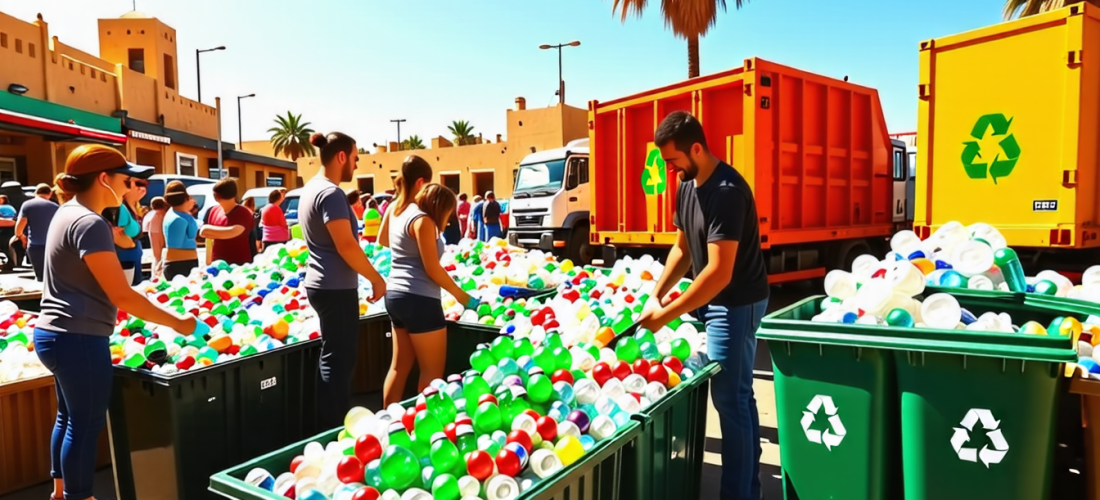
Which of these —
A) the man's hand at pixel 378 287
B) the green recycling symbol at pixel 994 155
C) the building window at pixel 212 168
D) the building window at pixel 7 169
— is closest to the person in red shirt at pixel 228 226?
the man's hand at pixel 378 287

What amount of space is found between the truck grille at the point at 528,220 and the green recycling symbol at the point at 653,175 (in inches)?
155

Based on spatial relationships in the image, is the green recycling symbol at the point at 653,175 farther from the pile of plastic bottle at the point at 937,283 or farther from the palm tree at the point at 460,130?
the palm tree at the point at 460,130

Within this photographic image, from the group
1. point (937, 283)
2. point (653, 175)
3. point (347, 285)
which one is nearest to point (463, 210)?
point (653, 175)

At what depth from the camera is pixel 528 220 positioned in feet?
42.9

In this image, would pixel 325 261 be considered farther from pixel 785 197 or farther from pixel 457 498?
pixel 785 197

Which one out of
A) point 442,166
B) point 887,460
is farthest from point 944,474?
point 442,166

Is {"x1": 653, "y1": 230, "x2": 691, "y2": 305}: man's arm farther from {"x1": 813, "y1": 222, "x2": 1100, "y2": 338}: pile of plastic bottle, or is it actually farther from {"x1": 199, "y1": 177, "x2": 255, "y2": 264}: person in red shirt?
{"x1": 199, "y1": 177, "x2": 255, "y2": 264}: person in red shirt

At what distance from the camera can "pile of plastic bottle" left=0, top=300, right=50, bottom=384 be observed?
4.08 metres

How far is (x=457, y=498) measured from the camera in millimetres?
2184

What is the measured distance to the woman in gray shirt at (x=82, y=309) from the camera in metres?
2.97

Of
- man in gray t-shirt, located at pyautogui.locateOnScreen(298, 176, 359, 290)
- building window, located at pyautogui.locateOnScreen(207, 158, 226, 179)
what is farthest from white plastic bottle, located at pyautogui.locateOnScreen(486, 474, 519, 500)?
building window, located at pyautogui.locateOnScreen(207, 158, 226, 179)

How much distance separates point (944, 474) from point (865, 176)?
7.87 m

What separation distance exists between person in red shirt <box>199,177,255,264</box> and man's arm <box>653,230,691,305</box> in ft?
14.5

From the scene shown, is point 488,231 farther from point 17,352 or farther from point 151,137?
point 151,137
